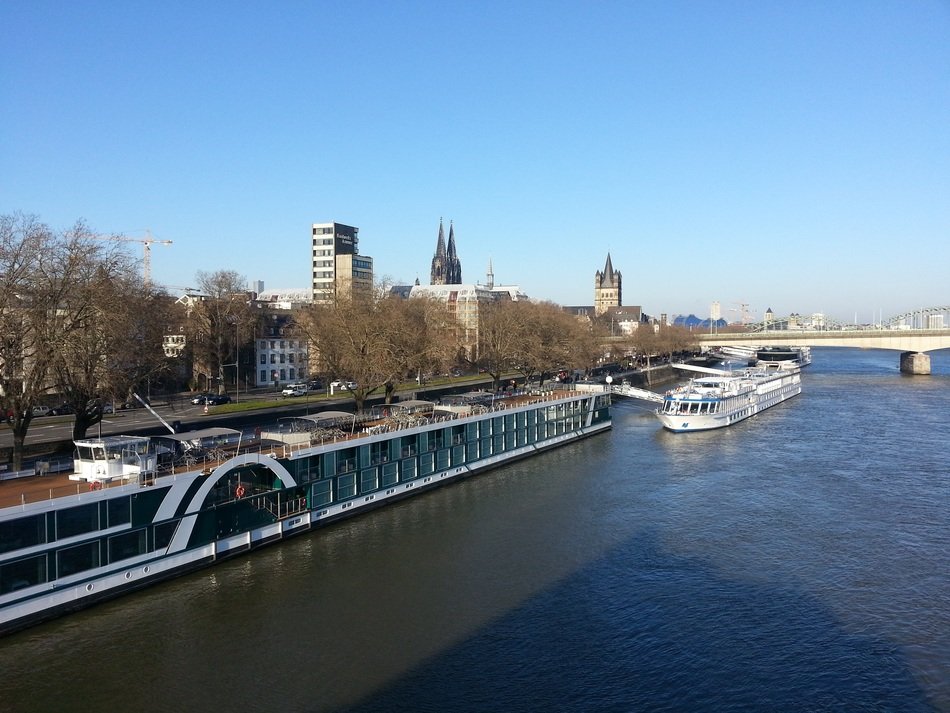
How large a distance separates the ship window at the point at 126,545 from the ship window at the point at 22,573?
7.71 ft

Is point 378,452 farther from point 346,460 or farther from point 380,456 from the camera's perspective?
point 346,460

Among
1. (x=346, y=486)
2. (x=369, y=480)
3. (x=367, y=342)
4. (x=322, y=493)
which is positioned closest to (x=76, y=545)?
(x=322, y=493)

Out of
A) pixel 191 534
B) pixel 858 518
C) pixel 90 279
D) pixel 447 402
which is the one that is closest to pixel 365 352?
pixel 447 402

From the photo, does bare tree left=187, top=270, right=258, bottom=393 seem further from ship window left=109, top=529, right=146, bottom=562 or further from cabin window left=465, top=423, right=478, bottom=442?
ship window left=109, top=529, right=146, bottom=562

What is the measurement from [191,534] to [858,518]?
32.2 metres

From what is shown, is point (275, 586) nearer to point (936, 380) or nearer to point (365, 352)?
point (365, 352)

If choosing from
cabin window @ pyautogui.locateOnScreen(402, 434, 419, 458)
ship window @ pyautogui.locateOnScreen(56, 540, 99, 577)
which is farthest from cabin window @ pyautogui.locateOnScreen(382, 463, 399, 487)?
ship window @ pyautogui.locateOnScreen(56, 540, 99, 577)

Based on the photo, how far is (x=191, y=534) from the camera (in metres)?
29.4

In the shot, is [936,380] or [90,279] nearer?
[90,279]

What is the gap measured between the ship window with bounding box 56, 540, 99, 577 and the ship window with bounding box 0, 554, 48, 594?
54 cm

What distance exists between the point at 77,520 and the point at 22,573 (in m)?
2.29

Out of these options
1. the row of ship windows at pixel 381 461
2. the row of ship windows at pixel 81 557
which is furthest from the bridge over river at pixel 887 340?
the row of ship windows at pixel 81 557

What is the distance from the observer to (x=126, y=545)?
26984 mm

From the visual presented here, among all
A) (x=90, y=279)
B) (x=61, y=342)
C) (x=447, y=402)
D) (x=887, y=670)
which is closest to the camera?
(x=887, y=670)
